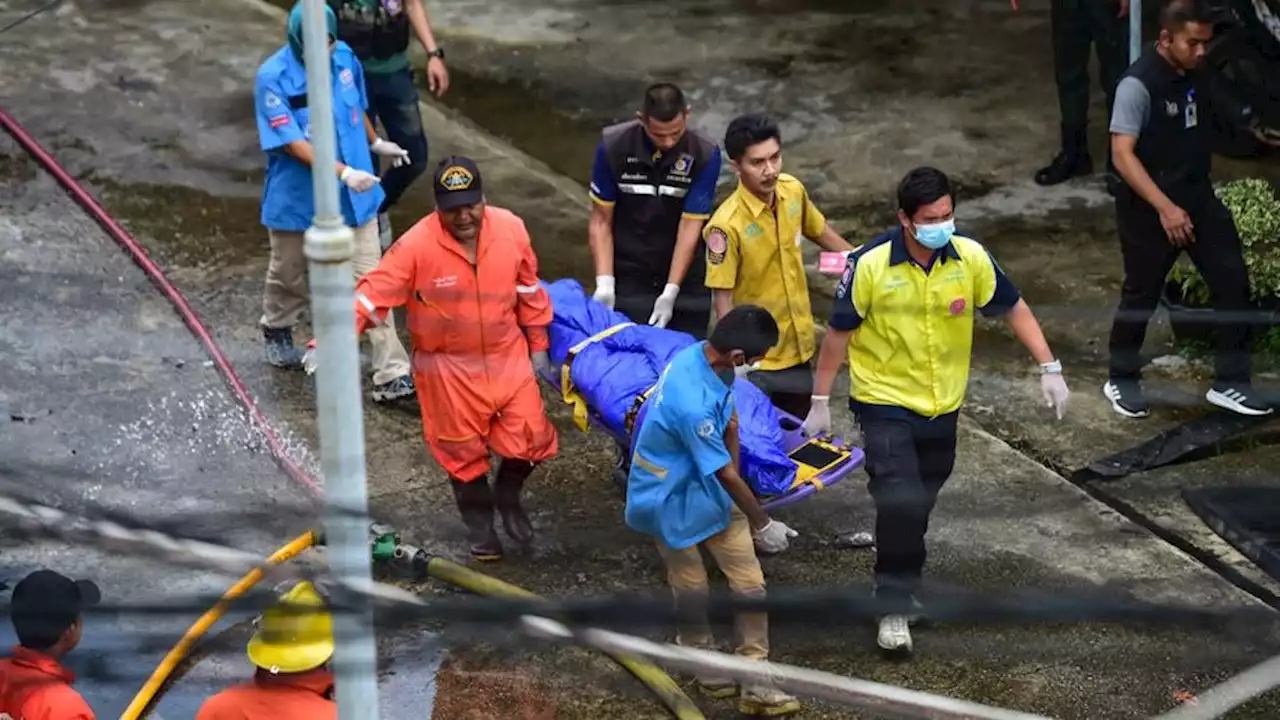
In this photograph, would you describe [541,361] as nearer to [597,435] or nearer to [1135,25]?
[597,435]

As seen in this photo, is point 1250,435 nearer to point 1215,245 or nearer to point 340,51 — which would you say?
point 1215,245

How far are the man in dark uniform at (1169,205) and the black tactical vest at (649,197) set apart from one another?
1.66 meters

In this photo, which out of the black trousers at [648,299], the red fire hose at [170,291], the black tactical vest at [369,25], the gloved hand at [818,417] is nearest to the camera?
the gloved hand at [818,417]

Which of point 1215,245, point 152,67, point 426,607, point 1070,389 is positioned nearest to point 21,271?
point 152,67

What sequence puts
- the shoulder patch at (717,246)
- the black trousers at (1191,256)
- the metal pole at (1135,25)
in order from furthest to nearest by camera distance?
1. the metal pole at (1135,25)
2. the black trousers at (1191,256)
3. the shoulder patch at (717,246)

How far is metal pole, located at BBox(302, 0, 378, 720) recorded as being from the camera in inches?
154

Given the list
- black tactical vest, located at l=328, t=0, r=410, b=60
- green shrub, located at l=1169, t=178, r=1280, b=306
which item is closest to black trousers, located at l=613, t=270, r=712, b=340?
black tactical vest, located at l=328, t=0, r=410, b=60

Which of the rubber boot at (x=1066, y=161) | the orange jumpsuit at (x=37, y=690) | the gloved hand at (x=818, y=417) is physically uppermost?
the orange jumpsuit at (x=37, y=690)

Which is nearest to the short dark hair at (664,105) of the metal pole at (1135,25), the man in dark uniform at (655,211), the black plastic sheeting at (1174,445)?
the man in dark uniform at (655,211)

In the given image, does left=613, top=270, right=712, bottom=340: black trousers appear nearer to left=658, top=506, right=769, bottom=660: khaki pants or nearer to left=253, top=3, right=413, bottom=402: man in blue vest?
left=253, top=3, right=413, bottom=402: man in blue vest

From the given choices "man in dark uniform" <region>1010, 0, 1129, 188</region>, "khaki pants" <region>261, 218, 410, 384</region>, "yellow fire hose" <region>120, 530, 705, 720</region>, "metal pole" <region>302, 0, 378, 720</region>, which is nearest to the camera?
"metal pole" <region>302, 0, 378, 720</region>

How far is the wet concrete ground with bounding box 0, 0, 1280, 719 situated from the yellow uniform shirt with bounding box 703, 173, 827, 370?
695 millimetres

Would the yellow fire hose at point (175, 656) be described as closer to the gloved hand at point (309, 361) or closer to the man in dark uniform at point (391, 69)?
the gloved hand at point (309, 361)

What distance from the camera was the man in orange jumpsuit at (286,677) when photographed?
162 inches
